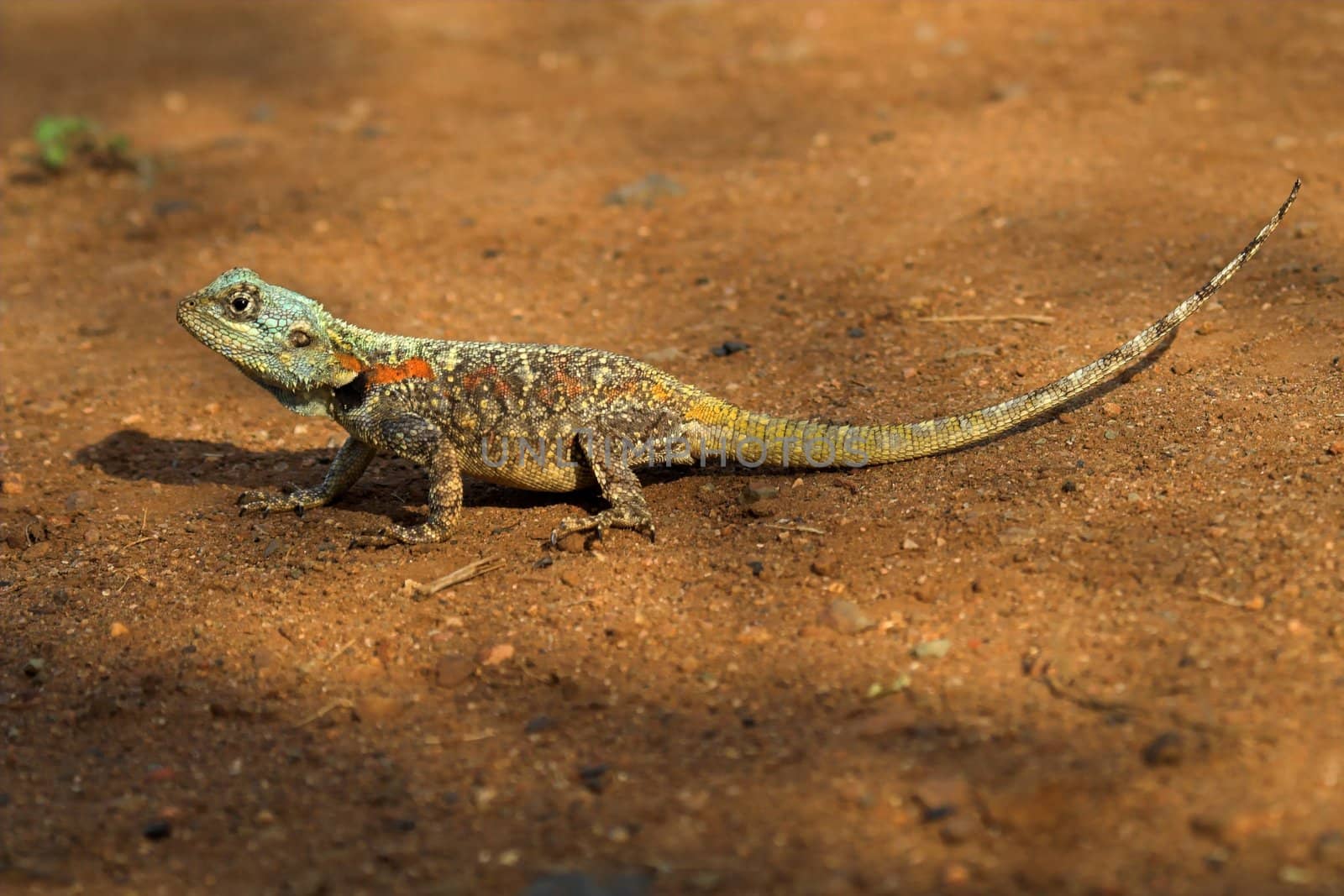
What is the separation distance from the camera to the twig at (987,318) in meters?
7.32

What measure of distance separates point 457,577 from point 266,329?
1.61 metres

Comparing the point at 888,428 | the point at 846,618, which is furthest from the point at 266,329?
the point at 846,618

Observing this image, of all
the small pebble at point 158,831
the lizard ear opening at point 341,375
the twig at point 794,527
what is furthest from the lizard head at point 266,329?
the small pebble at point 158,831

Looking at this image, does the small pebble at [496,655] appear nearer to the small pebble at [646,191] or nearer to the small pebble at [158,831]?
the small pebble at [158,831]

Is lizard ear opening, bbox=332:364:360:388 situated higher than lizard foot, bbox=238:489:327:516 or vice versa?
lizard ear opening, bbox=332:364:360:388

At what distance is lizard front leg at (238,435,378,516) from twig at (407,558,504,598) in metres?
1.07

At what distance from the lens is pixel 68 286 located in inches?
385

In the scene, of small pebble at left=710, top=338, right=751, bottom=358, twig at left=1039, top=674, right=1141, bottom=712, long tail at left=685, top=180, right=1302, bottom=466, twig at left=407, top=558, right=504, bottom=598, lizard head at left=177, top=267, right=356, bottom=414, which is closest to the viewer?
twig at left=1039, top=674, right=1141, bottom=712

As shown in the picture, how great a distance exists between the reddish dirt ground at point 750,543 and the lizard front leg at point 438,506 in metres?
0.11

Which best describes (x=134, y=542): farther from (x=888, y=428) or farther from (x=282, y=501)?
(x=888, y=428)

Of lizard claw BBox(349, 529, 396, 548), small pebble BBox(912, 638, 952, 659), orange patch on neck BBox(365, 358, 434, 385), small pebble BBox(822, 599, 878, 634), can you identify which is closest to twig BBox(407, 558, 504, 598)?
lizard claw BBox(349, 529, 396, 548)

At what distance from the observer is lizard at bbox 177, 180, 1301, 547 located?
→ 5.89 metres

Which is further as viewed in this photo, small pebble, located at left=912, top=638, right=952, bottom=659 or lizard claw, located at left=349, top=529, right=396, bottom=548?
lizard claw, located at left=349, top=529, right=396, bottom=548

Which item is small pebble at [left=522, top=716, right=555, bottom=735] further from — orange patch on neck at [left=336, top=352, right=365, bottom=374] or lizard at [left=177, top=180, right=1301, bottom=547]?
orange patch on neck at [left=336, top=352, right=365, bottom=374]
